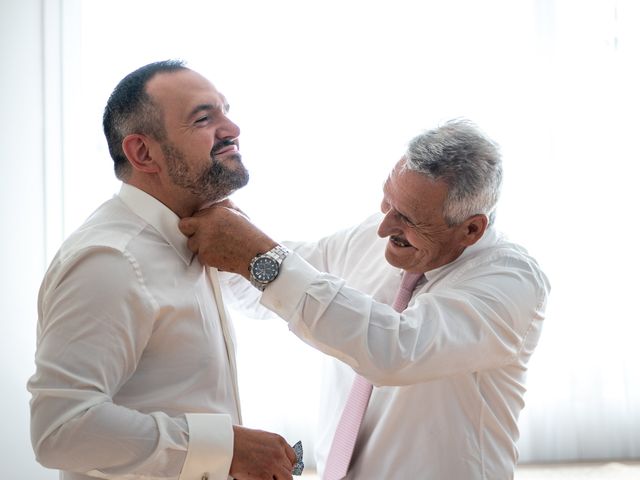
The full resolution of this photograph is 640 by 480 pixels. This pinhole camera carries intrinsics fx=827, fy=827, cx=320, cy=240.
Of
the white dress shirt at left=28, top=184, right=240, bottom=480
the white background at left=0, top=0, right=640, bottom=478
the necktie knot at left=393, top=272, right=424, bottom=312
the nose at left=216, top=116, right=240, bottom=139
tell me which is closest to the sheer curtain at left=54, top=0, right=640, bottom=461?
the white background at left=0, top=0, right=640, bottom=478

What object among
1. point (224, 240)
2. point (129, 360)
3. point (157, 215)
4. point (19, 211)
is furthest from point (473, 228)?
point (19, 211)

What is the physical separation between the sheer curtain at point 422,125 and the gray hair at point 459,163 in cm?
173

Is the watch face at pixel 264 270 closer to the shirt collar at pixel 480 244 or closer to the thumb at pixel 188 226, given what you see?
the thumb at pixel 188 226

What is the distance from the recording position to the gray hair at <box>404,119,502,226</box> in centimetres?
188

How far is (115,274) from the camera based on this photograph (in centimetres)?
148

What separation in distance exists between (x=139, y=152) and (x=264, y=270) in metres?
0.35

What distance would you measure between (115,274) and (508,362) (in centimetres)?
93

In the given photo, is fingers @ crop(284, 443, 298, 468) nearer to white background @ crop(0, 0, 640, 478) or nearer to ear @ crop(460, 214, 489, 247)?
ear @ crop(460, 214, 489, 247)

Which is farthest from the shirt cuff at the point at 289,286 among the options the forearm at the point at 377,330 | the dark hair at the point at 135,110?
the dark hair at the point at 135,110

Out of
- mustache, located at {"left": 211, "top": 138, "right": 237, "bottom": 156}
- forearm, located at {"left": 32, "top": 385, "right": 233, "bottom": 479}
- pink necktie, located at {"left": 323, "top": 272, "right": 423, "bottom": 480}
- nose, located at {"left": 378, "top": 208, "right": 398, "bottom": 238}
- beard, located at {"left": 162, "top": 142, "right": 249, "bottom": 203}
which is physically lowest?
pink necktie, located at {"left": 323, "top": 272, "right": 423, "bottom": 480}

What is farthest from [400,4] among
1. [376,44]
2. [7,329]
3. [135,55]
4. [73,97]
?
[7,329]

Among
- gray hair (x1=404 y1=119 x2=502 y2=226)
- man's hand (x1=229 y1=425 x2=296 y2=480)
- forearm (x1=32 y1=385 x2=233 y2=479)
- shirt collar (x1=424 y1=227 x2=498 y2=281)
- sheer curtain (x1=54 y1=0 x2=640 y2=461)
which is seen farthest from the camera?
sheer curtain (x1=54 y1=0 x2=640 y2=461)

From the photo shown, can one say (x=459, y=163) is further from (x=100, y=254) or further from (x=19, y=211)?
(x=19, y=211)

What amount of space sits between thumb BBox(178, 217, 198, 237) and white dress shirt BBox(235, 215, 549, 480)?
0.19 m
